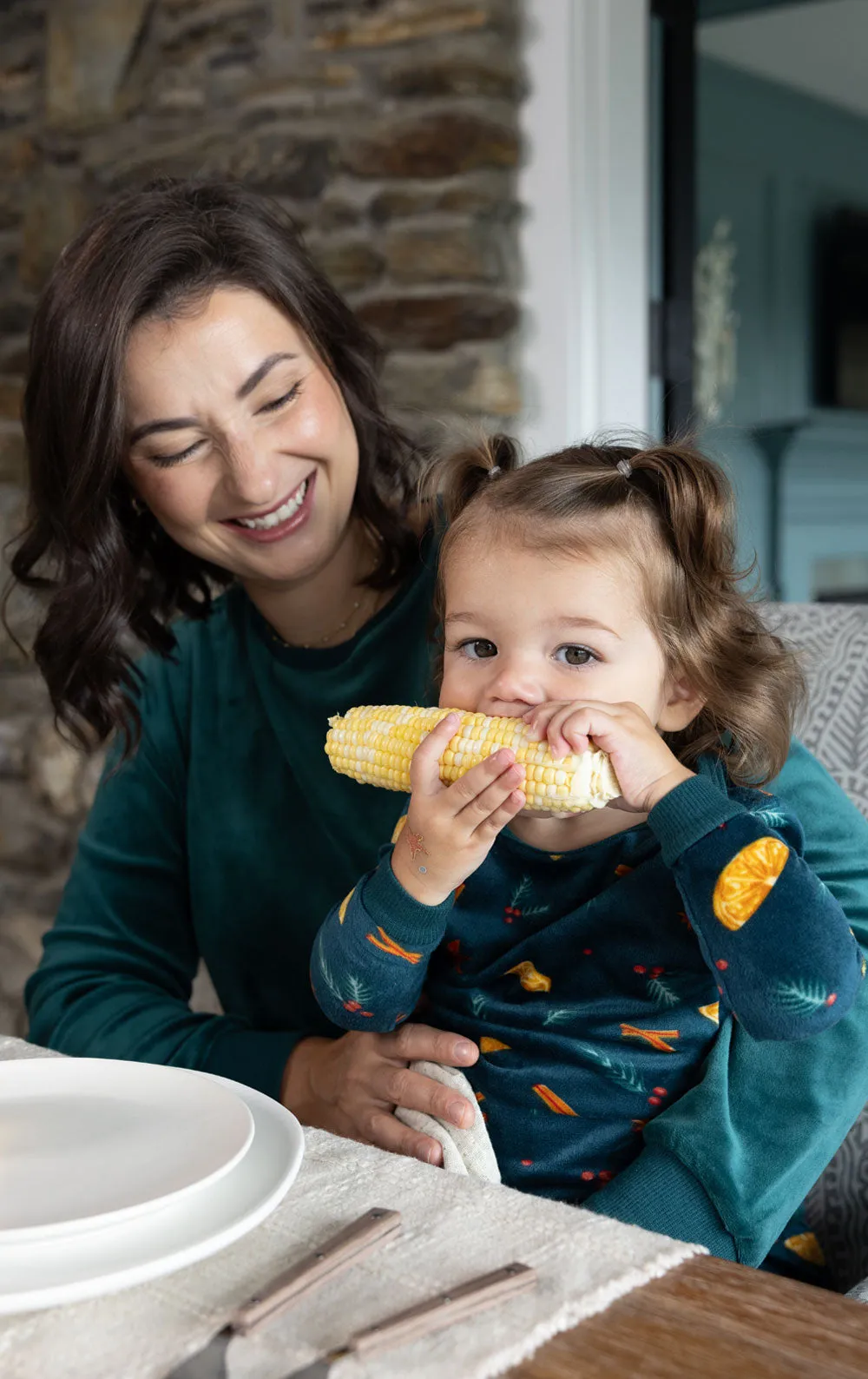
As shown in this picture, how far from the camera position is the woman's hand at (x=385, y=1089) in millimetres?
1099

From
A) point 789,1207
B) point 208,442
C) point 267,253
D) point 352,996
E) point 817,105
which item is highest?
point 817,105

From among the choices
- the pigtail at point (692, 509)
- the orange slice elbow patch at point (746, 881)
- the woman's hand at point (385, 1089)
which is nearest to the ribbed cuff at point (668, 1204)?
the woman's hand at point (385, 1089)

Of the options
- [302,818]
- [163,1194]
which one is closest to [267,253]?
[302,818]

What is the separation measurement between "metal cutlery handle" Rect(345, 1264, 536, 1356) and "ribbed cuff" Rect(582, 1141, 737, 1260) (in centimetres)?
44

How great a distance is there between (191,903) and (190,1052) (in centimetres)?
28

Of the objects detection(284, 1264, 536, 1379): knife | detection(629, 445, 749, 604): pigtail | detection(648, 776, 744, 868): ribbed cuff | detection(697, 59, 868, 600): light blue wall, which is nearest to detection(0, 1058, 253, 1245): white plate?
detection(284, 1264, 536, 1379): knife

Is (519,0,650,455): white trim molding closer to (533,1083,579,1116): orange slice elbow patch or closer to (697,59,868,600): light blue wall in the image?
(533,1083,579,1116): orange slice elbow patch

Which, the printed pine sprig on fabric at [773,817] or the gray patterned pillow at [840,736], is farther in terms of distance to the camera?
the gray patterned pillow at [840,736]

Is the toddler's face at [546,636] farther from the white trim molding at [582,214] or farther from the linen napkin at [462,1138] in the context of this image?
the white trim molding at [582,214]

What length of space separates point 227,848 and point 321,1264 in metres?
0.96

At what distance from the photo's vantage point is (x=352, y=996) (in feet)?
3.64

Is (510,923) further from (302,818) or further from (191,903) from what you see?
(191,903)

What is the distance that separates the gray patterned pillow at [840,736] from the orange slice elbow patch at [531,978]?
1.17 feet

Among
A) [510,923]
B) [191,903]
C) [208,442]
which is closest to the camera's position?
[510,923]
